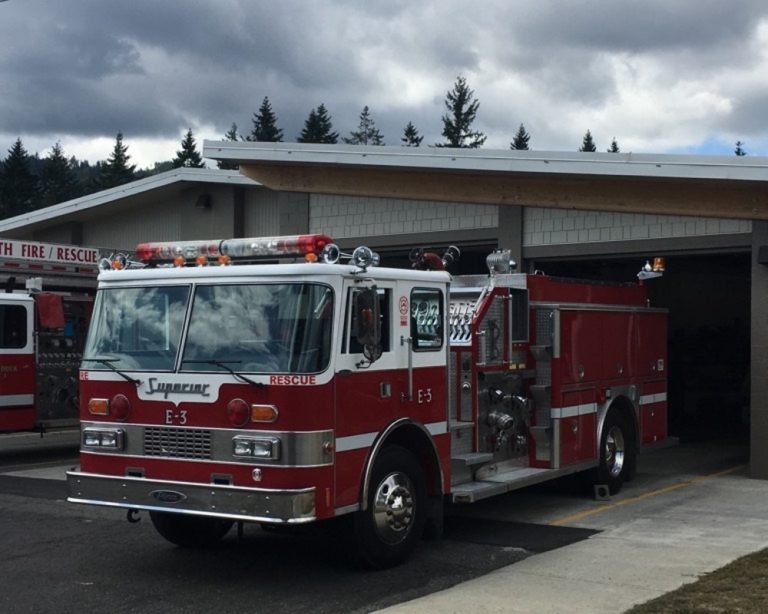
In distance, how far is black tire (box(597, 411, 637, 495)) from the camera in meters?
11.5

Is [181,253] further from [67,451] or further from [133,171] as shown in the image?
[133,171]

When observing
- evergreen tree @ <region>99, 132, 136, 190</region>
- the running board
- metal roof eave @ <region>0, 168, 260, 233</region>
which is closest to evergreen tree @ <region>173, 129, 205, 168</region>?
evergreen tree @ <region>99, 132, 136, 190</region>

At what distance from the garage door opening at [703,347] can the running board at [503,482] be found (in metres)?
12.0

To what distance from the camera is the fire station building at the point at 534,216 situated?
13273 mm

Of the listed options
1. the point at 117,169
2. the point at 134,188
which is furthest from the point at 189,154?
the point at 134,188

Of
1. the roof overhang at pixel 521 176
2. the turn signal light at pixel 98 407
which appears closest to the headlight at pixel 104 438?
the turn signal light at pixel 98 407

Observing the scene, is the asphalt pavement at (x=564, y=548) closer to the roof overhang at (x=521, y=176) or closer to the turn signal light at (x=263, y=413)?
the turn signal light at (x=263, y=413)

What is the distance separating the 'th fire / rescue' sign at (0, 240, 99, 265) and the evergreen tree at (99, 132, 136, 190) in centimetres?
6354

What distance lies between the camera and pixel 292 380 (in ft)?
24.1

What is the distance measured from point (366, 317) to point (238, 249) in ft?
4.18

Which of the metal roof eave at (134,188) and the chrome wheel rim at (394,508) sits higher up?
Result: the metal roof eave at (134,188)

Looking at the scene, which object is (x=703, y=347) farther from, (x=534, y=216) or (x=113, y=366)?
(x=113, y=366)

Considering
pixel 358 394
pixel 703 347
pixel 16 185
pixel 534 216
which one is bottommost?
pixel 358 394

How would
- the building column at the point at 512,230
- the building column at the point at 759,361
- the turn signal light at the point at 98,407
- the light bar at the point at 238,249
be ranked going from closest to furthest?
the light bar at the point at 238,249 < the turn signal light at the point at 98,407 < the building column at the point at 759,361 < the building column at the point at 512,230
